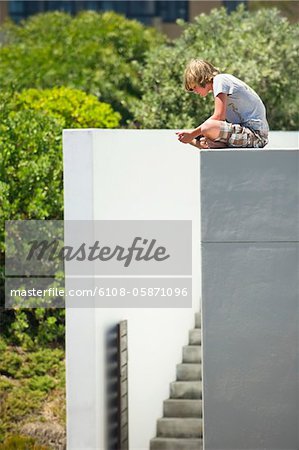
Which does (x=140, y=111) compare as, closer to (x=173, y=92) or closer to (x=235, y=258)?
(x=173, y=92)

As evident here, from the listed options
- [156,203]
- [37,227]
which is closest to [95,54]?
[37,227]

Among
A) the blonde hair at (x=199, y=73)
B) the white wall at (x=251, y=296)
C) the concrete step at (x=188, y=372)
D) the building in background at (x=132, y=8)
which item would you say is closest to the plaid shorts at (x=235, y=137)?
the white wall at (x=251, y=296)

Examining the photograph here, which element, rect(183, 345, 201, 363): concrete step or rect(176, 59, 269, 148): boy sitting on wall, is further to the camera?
rect(183, 345, 201, 363): concrete step

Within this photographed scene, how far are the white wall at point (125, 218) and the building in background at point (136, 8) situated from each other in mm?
23195

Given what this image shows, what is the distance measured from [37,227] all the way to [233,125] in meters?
5.39

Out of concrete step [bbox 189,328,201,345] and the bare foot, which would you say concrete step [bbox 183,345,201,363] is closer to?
concrete step [bbox 189,328,201,345]

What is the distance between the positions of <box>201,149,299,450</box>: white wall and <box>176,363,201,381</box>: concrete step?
3.43 m

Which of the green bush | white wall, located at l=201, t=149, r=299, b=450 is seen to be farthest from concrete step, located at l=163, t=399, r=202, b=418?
white wall, located at l=201, t=149, r=299, b=450

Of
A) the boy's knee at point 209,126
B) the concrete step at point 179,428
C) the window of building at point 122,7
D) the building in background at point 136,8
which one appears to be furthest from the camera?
the window of building at point 122,7

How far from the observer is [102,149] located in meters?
11.2

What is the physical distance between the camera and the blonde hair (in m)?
9.30

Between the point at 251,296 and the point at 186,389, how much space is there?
3.70 metres

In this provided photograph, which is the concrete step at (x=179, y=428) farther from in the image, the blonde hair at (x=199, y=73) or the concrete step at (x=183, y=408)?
the blonde hair at (x=199, y=73)

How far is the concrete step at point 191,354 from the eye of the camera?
12.8 metres
